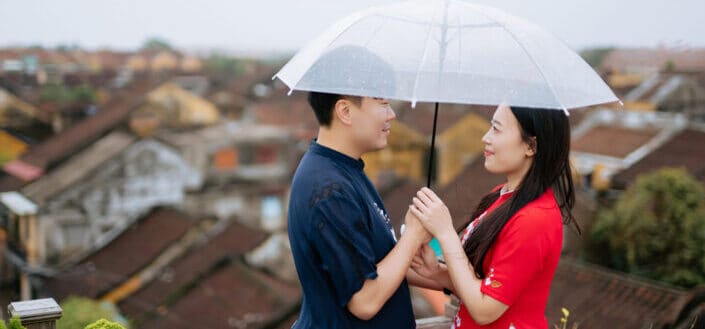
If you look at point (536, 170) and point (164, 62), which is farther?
point (164, 62)

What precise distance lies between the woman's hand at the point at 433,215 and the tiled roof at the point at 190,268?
13473mm

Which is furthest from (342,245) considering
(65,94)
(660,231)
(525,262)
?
(65,94)

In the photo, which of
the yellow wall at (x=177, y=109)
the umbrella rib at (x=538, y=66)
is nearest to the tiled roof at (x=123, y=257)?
the yellow wall at (x=177, y=109)

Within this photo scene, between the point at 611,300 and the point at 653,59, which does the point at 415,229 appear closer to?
the point at 611,300

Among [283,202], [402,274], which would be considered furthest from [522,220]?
[283,202]

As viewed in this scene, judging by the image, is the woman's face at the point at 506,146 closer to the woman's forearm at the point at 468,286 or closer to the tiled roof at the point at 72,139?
the woman's forearm at the point at 468,286

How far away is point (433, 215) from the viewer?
6.25 feet

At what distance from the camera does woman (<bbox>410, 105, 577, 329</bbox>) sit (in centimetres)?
187

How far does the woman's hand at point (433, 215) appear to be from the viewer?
75.1 inches

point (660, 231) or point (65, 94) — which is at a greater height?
point (660, 231)

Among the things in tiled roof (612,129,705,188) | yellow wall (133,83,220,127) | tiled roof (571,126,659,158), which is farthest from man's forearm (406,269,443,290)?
yellow wall (133,83,220,127)

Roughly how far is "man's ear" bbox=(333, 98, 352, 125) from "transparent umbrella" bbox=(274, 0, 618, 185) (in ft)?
0.23

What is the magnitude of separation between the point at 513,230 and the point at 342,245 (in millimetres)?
427

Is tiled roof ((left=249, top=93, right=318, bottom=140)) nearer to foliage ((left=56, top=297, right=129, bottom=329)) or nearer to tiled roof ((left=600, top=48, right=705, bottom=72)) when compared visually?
tiled roof ((left=600, top=48, right=705, bottom=72))
